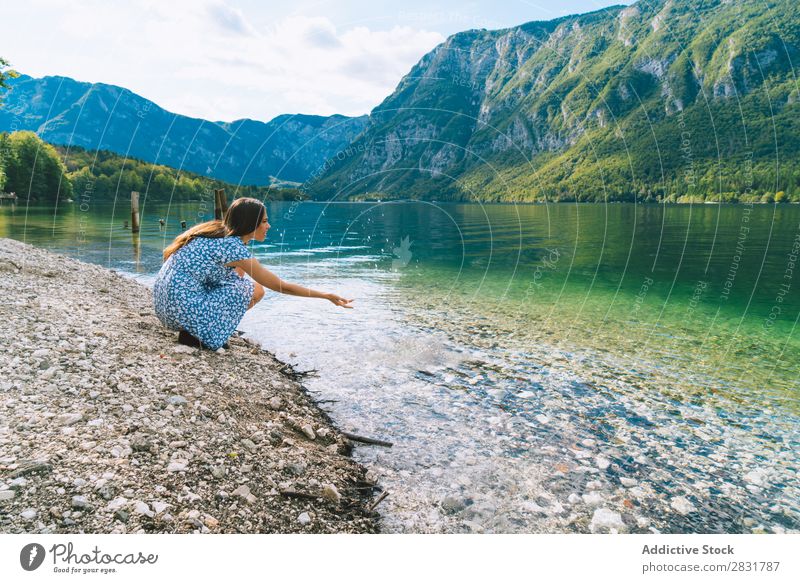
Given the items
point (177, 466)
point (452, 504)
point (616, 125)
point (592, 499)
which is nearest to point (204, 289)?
point (177, 466)

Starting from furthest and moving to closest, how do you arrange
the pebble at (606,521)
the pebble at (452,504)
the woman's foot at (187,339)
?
1. the woman's foot at (187,339)
2. the pebble at (452,504)
3. the pebble at (606,521)

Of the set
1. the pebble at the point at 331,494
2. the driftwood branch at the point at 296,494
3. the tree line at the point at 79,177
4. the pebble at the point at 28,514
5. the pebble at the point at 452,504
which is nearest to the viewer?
the pebble at the point at 28,514

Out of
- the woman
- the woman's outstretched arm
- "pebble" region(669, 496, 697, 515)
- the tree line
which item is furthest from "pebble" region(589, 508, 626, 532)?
the tree line

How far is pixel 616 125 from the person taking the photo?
200 meters

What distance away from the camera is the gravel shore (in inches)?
A: 173

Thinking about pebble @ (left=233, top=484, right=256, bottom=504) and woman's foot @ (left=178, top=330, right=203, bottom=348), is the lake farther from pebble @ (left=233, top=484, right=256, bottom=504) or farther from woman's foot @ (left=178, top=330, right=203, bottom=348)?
woman's foot @ (left=178, top=330, right=203, bottom=348)

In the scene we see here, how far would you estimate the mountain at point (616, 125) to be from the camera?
4835 inches

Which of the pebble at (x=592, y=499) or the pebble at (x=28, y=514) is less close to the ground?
the pebble at (x=28, y=514)

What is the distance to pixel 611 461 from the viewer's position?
749cm

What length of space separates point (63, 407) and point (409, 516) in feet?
14.6

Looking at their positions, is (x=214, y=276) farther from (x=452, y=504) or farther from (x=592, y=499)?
(x=592, y=499)

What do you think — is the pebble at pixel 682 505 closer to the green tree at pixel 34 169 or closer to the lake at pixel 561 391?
the lake at pixel 561 391

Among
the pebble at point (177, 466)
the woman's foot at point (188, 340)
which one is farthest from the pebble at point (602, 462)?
the woman's foot at point (188, 340)

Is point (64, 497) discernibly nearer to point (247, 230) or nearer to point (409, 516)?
point (409, 516)
